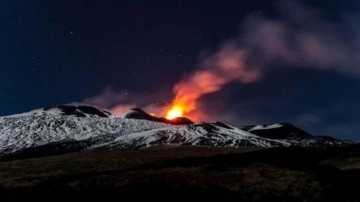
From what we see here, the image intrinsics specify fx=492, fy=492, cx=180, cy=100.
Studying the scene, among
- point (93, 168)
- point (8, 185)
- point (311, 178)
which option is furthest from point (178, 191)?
point (93, 168)

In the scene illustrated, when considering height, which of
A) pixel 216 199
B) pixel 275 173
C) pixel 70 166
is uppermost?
pixel 70 166

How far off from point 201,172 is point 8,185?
121ft

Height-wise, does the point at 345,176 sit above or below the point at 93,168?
below

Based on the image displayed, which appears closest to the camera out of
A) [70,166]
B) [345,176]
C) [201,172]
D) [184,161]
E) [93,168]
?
[345,176]

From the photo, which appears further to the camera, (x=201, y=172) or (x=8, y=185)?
(x=8, y=185)

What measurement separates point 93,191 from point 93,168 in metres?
59.8

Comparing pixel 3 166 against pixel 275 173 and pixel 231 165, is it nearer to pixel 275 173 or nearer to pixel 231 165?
pixel 231 165

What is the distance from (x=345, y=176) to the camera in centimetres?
7131

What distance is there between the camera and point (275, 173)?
8119 centimetres

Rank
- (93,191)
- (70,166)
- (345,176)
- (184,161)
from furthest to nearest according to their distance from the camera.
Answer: (70,166)
(184,161)
(93,191)
(345,176)

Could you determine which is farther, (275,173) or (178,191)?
(275,173)

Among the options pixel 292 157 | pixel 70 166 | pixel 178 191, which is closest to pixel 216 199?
pixel 178 191

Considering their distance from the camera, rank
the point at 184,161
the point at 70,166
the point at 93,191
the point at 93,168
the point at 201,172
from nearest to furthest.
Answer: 1. the point at 93,191
2. the point at 201,172
3. the point at 184,161
4. the point at 93,168
5. the point at 70,166

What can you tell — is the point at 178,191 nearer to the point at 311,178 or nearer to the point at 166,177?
the point at 166,177
